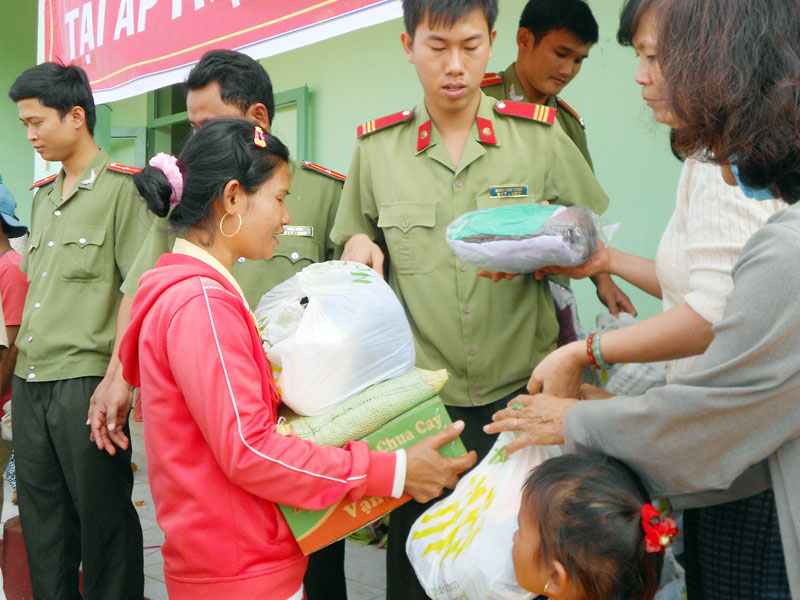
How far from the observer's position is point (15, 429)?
2852 mm

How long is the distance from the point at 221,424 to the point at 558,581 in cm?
69

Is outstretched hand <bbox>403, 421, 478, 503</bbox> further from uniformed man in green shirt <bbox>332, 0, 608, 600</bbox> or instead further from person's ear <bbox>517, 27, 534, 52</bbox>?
person's ear <bbox>517, 27, 534, 52</bbox>

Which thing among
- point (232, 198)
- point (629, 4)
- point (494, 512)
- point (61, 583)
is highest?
point (629, 4)

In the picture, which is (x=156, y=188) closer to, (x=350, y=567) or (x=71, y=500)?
(x=71, y=500)

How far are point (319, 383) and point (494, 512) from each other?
0.45 metres

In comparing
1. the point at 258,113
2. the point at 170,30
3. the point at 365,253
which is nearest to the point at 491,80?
the point at 258,113

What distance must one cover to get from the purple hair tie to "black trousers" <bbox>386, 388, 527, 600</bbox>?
3.05 feet

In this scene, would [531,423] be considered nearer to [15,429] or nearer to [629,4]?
[629,4]

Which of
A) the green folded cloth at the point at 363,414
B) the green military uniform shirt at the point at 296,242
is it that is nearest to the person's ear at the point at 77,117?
the green military uniform shirt at the point at 296,242

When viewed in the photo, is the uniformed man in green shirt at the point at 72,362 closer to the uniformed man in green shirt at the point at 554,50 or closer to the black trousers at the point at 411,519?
the black trousers at the point at 411,519

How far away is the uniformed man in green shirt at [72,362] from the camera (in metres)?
→ 2.67

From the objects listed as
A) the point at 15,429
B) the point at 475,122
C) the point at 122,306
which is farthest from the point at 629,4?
the point at 15,429

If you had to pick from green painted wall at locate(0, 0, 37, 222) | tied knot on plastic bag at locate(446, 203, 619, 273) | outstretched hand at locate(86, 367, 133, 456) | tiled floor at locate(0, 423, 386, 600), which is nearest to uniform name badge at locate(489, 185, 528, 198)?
tied knot on plastic bag at locate(446, 203, 619, 273)

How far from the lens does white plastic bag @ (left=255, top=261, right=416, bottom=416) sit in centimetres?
162
